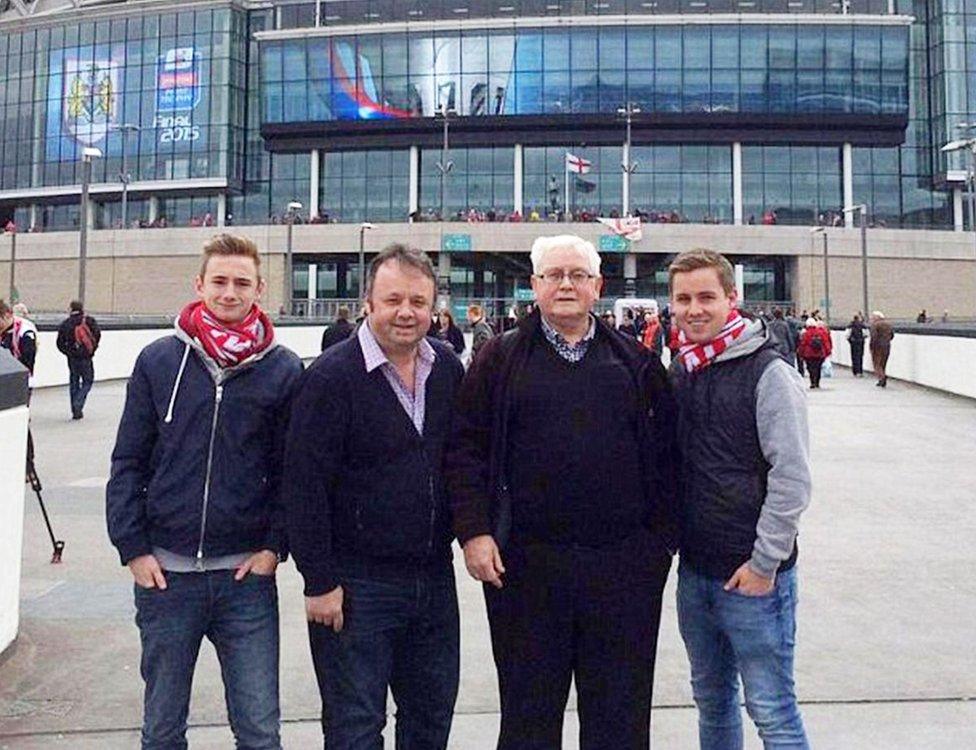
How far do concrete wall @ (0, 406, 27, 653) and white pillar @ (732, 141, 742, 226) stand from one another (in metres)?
63.2

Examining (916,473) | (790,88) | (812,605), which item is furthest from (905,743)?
(790,88)

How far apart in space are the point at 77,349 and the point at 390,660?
12.9m

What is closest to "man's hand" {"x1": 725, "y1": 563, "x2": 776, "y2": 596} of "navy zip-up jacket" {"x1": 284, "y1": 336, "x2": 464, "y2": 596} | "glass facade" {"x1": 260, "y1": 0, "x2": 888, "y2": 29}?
"navy zip-up jacket" {"x1": 284, "y1": 336, "x2": 464, "y2": 596}

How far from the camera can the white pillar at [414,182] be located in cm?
6569

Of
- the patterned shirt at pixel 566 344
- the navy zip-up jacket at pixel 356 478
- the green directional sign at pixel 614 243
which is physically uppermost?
the green directional sign at pixel 614 243

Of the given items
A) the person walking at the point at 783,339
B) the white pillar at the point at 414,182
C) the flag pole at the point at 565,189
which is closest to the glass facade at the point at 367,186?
the white pillar at the point at 414,182

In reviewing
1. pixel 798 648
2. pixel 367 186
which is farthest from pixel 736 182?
pixel 798 648

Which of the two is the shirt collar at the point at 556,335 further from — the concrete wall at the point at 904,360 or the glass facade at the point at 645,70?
the glass facade at the point at 645,70

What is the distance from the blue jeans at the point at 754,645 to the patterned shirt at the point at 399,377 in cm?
109

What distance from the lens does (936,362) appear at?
2075cm

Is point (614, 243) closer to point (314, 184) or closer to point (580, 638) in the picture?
point (314, 184)

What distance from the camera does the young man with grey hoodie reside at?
9.58 ft

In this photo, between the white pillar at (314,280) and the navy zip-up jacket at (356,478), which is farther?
the white pillar at (314,280)

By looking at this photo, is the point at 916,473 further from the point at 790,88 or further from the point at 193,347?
the point at 790,88
